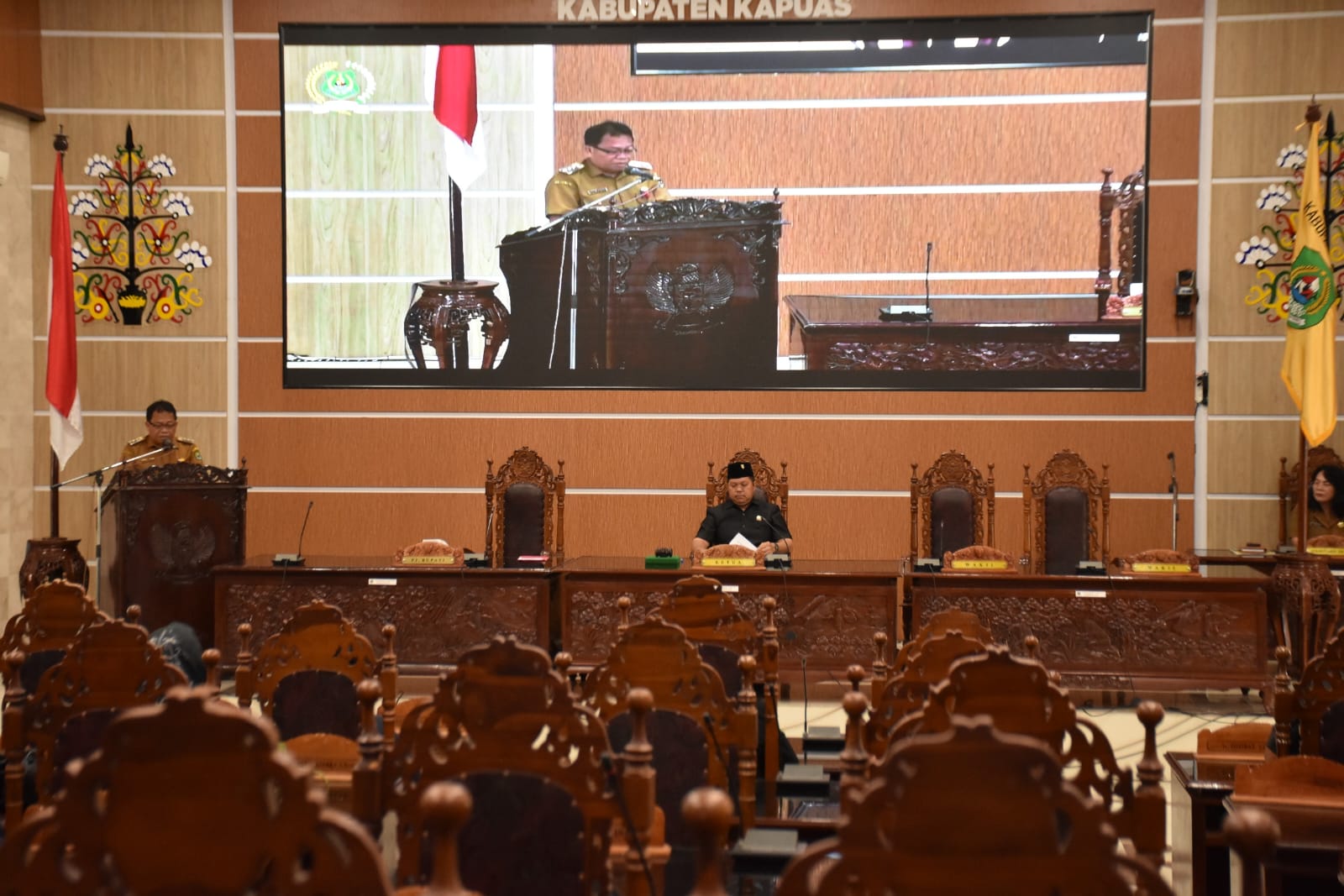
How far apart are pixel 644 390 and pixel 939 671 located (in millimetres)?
5086

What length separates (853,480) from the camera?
782 centimetres

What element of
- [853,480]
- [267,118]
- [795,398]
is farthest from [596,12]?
[853,480]

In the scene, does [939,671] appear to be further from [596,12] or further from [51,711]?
[596,12]

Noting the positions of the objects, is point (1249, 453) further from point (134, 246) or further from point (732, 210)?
point (134, 246)

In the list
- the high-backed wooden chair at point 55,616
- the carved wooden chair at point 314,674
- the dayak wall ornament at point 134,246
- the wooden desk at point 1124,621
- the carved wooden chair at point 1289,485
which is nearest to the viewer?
the carved wooden chair at point 314,674

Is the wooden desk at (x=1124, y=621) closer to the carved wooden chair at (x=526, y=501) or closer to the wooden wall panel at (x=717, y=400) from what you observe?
the wooden wall panel at (x=717, y=400)

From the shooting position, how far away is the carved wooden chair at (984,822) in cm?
147

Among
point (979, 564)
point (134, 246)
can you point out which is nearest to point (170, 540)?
point (134, 246)

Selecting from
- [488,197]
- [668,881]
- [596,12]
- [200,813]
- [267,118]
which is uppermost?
[596,12]

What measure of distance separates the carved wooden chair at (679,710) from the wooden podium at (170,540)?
159 inches

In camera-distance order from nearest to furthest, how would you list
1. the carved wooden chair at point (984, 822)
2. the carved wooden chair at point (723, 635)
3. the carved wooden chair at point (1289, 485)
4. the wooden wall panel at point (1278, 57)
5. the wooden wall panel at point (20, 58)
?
the carved wooden chair at point (984, 822) < the carved wooden chair at point (723, 635) < the carved wooden chair at point (1289, 485) < the wooden wall panel at point (1278, 57) < the wooden wall panel at point (20, 58)

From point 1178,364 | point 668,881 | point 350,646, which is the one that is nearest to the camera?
point 668,881

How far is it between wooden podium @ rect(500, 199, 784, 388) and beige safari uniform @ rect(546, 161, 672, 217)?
0.23ft

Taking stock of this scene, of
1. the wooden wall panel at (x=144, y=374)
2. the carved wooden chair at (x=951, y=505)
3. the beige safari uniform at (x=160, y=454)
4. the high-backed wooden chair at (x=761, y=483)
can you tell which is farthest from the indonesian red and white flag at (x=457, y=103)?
the carved wooden chair at (x=951, y=505)
